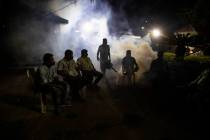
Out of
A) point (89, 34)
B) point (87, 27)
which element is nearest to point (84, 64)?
point (89, 34)

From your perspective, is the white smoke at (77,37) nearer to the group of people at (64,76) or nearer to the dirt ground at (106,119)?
the group of people at (64,76)

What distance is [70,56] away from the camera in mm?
9797

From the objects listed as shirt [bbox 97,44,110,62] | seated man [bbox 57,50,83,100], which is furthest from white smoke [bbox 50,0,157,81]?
seated man [bbox 57,50,83,100]

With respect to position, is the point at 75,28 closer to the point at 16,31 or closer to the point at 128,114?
the point at 16,31

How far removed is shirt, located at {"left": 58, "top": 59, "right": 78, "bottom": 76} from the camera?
31.9ft

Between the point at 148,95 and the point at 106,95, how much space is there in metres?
1.66

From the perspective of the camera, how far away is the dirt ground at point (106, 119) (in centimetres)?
687

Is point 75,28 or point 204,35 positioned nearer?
point 204,35

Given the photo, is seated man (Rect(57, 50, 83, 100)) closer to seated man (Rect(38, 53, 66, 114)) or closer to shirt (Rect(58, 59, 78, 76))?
shirt (Rect(58, 59, 78, 76))

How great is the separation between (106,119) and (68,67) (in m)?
2.67

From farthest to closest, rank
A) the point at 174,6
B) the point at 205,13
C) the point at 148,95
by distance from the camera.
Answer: the point at 174,6
the point at 205,13
the point at 148,95

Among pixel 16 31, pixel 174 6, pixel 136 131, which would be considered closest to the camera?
pixel 136 131

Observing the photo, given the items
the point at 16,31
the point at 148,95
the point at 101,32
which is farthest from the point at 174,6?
the point at 148,95

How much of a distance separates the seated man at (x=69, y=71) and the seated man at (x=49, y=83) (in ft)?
2.24
